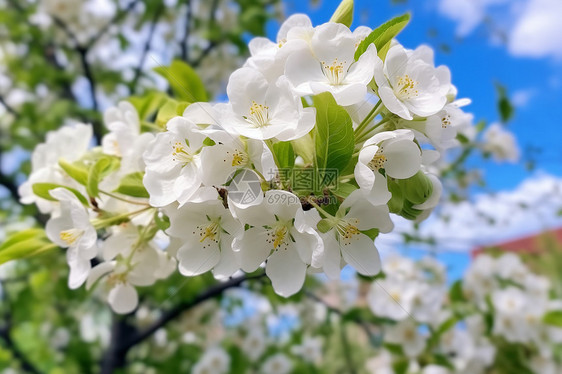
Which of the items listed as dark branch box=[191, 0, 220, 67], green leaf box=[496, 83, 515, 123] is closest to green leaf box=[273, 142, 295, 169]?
green leaf box=[496, 83, 515, 123]

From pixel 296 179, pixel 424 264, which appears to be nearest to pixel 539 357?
pixel 424 264

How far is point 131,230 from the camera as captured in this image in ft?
2.37

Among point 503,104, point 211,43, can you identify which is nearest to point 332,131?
point 503,104

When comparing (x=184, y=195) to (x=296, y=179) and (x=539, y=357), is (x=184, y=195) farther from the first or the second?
(x=539, y=357)

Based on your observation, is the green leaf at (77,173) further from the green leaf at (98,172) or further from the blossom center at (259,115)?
the blossom center at (259,115)

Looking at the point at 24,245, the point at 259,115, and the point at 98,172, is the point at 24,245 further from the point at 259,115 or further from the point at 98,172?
the point at 259,115

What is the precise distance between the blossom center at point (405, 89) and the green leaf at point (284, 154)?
172 mm

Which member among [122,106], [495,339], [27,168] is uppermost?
[122,106]

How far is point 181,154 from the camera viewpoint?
0.58m

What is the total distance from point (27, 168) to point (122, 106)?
145 cm

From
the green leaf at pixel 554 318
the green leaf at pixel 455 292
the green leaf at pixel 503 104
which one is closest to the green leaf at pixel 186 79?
the green leaf at pixel 503 104

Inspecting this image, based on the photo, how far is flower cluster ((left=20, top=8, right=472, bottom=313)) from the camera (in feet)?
1.68

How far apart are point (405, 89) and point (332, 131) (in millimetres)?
139

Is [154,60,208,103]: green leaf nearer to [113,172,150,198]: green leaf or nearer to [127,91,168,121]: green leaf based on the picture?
[127,91,168,121]: green leaf
